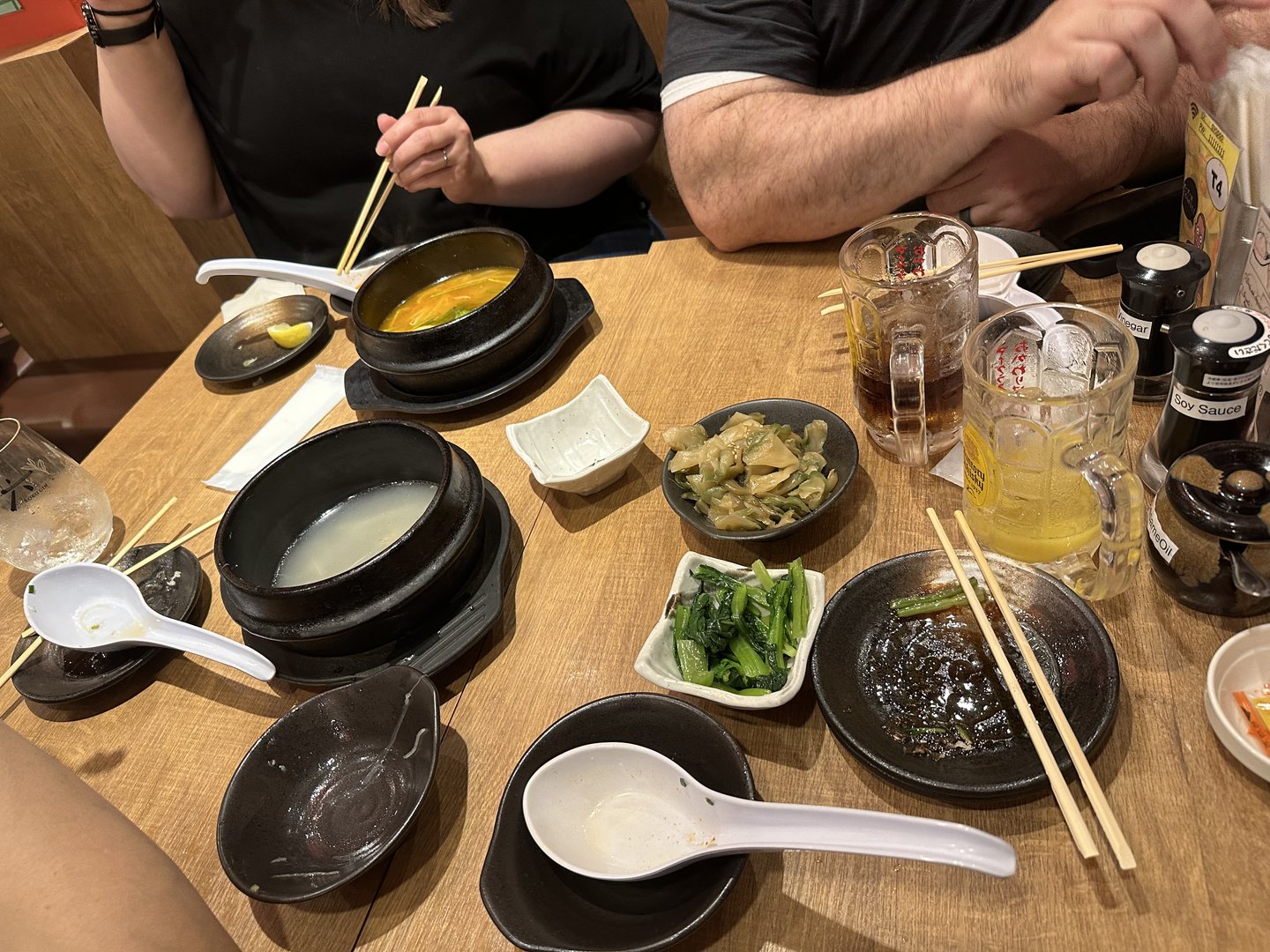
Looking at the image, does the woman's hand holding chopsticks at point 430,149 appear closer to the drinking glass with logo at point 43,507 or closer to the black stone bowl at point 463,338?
the black stone bowl at point 463,338

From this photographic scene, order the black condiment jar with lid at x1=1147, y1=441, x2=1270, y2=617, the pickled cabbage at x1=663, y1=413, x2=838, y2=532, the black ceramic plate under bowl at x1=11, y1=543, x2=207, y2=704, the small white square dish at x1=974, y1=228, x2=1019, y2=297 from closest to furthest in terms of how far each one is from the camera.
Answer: the black condiment jar with lid at x1=1147, y1=441, x2=1270, y2=617
the pickled cabbage at x1=663, y1=413, x2=838, y2=532
the black ceramic plate under bowl at x1=11, y1=543, x2=207, y2=704
the small white square dish at x1=974, y1=228, x2=1019, y2=297

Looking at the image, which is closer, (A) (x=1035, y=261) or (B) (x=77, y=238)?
(A) (x=1035, y=261)

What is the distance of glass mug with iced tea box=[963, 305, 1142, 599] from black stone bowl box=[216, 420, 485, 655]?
740 millimetres

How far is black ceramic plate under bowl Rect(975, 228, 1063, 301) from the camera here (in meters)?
1.50

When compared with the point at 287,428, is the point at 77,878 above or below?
above

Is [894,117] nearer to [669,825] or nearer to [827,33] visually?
[827,33]

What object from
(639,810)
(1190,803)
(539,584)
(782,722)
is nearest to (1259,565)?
(1190,803)

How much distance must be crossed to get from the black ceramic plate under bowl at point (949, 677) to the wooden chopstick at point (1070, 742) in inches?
1.1

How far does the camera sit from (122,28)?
228cm

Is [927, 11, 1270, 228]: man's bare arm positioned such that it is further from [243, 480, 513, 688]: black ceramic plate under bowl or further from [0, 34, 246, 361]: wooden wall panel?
[0, 34, 246, 361]: wooden wall panel

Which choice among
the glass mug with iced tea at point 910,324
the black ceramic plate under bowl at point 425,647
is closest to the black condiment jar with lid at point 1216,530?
the glass mug with iced tea at point 910,324

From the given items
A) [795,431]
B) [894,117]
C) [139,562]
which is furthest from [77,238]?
[795,431]

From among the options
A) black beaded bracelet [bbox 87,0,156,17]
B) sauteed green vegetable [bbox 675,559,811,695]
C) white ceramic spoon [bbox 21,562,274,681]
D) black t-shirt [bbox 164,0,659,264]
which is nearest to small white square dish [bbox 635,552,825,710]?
sauteed green vegetable [bbox 675,559,811,695]

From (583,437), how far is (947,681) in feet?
2.52
